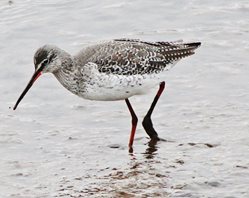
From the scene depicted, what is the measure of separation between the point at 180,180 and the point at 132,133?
1.64m

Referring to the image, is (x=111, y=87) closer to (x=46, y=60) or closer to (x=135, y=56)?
(x=135, y=56)

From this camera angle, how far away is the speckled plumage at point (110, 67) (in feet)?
32.8

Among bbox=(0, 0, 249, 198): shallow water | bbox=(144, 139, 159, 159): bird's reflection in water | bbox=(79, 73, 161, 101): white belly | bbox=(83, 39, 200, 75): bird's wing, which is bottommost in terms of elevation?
bbox=(144, 139, 159, 159): bird's reflection in water

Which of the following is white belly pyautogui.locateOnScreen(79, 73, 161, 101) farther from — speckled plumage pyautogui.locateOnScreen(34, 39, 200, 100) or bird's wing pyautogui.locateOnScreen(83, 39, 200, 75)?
bird's wing pyautogui.locateOnScreen(83, 39, 200, 75)

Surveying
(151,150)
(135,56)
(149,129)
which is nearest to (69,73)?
(135,56)

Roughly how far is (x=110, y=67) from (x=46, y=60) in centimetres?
90

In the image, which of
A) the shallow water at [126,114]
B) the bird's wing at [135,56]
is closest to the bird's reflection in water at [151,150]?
the shallow water at [126,114]

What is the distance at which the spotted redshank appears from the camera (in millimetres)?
9992

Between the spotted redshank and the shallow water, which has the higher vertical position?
the spotted redshank

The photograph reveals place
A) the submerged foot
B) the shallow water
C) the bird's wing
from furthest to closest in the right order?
the submerged foot → the bird's wing → the shallow water

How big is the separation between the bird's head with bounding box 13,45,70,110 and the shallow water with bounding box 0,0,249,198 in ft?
3.23

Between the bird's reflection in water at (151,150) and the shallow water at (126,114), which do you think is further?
the bird's reflection in water at (151,150)

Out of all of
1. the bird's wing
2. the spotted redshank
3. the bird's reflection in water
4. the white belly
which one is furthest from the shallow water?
the bird's wing

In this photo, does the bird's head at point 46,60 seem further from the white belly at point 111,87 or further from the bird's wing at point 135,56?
the white belly at point 111,87
